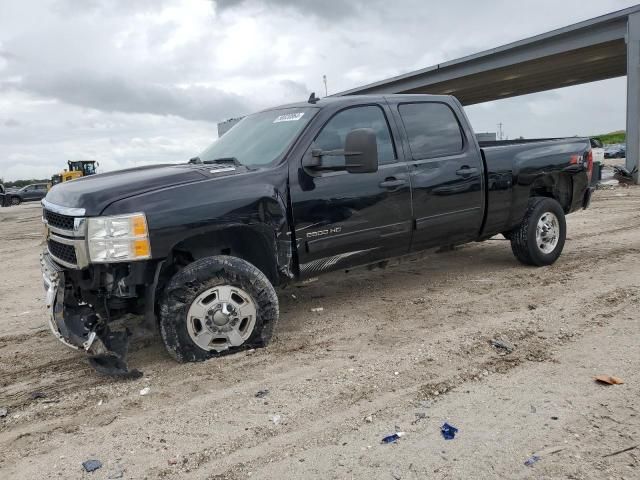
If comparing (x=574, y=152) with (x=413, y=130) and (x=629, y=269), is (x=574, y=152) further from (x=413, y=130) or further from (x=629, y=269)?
(x=413, y=130)

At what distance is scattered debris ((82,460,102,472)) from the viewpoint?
8.72 feet

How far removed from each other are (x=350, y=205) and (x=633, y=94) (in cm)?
1765

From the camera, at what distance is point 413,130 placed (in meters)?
5.21

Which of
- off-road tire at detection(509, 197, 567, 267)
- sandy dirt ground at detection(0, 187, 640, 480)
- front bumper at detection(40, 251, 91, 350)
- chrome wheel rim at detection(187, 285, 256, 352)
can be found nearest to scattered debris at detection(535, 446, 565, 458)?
sandy dirt ground at detection(0, 187, 640, 480)

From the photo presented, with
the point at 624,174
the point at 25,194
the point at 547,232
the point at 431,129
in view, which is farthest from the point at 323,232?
the point at 25,194

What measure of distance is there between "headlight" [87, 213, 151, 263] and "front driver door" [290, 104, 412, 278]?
1256 millimetres

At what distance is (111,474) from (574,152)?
6078 mm

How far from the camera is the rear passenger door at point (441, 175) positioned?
509 cm

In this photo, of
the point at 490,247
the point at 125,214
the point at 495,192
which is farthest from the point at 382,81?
the point at 125,214

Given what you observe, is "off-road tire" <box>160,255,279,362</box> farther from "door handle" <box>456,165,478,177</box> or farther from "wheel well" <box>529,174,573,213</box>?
"wheel well" <box>529,174,573,213</box>

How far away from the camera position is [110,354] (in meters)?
3.67

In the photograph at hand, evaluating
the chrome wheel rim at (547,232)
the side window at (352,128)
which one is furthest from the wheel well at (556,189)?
the side window at (352,128)

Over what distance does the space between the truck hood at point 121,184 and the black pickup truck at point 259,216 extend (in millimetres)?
15

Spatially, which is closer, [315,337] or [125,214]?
[125,214]
